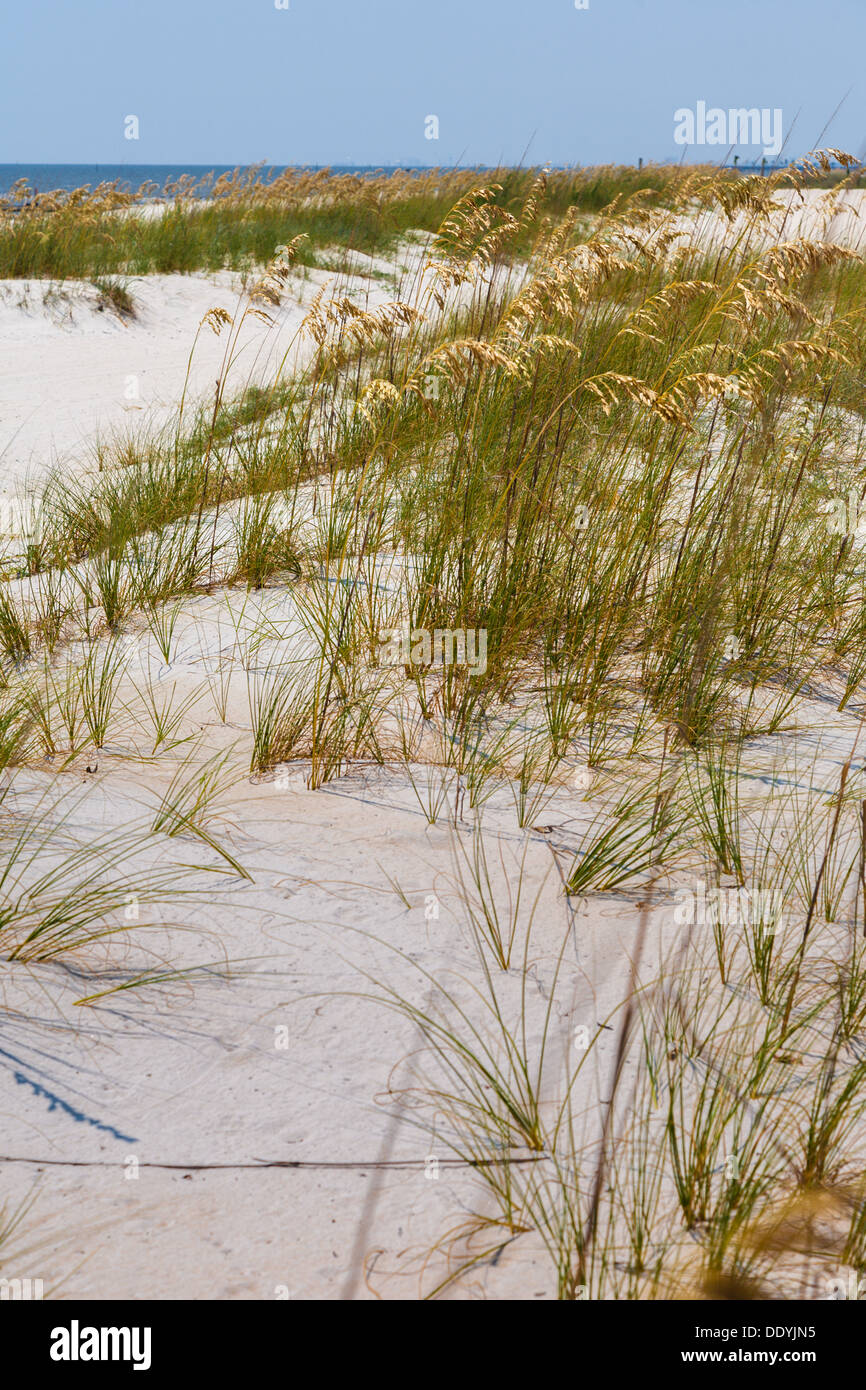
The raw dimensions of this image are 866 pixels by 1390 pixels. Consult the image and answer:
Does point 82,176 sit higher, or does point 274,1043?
point 82,176

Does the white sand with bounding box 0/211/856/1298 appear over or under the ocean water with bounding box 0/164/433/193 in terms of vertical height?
under

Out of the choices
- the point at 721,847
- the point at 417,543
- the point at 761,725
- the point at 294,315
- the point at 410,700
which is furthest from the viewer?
the point at 294,315

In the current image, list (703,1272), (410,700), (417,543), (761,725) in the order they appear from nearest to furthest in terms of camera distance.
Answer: (703,1272) → (761,725) → (410,700) → (417,543)

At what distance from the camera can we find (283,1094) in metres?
1.49

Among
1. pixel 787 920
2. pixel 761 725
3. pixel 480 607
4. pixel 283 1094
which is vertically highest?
pixel 480 607

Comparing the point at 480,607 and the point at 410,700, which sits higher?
the point at 480,607

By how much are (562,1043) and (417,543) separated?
191 cm

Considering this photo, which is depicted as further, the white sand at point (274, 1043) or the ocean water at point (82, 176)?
the ocean water at point (82, 176)

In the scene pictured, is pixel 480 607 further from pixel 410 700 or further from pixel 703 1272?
pixel 703 1272

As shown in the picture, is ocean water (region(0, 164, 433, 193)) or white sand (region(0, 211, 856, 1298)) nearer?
white sand (region(0, 211, 856, 1298))

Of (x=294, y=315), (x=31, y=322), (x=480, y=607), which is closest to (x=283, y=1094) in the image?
(x=480, y=607)

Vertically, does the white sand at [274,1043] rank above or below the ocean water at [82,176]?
below

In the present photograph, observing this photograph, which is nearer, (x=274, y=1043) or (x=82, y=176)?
(x=274, y=1043)

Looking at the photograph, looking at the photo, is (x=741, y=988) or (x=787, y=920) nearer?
(x=741, y=988)
